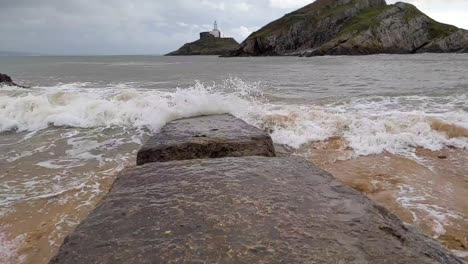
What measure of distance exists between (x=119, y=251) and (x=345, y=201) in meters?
1.69

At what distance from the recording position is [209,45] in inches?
5595

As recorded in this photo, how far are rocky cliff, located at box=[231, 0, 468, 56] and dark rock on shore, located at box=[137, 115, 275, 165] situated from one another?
71.1 m

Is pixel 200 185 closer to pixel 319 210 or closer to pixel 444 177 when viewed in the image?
pixel 319 210

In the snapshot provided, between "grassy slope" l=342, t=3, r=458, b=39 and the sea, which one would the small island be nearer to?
"grassy slope" l=342, t=3, r=458, b=39

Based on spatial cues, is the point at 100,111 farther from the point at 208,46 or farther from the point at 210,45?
the point at 210,45

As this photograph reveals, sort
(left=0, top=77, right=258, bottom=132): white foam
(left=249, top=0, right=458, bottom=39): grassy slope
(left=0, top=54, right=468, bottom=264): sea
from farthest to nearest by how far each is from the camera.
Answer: (left=249, top=0, right=458, bottom=39): grassy slope, (left=0, top=77, right=258, bottom=132): white foam, (left=0, top=54, right=468, bottom=264): sea

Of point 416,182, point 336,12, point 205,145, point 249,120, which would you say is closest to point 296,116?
point 249,120

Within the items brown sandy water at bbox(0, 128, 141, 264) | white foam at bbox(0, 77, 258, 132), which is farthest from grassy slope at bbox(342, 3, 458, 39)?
brown sandy water at bbox(0, 128, 141, 264)

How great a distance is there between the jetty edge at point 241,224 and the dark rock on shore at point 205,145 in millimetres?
1050

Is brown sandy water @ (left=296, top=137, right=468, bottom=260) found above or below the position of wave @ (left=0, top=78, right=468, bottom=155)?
below

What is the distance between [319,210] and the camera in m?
2.72

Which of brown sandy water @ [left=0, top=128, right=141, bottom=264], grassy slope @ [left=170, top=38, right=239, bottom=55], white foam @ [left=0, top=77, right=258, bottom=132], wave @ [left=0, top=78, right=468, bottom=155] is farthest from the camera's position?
grassy slope @ [left=170, top=38, right=239, bottom=55]

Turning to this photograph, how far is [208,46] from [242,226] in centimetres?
14350

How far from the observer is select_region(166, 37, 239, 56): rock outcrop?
136262mm
